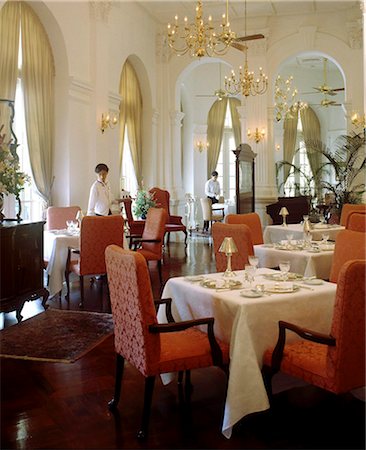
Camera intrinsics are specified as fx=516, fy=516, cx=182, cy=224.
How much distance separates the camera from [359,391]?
3.45m

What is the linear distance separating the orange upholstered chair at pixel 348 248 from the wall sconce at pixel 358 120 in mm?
7506

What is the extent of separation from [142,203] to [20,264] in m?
5.77

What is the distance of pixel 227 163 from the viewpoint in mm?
18234

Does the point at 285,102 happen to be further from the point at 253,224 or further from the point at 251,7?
the point at 253,224

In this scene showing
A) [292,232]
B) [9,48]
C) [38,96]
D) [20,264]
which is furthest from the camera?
[38,96]

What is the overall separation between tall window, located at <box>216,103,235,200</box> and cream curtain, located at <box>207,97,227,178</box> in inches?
15.7

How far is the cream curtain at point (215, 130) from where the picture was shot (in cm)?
1769

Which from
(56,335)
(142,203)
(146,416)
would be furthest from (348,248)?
(142,203)

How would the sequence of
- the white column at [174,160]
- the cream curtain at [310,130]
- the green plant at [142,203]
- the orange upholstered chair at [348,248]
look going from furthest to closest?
the cream curtain at [310,130], the white column at [174,160], the green plant at [142,203], the orange upholstered chair at [348,248]

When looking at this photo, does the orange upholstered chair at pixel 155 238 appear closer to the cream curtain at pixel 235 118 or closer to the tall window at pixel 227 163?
the tall window at pixel 227 163

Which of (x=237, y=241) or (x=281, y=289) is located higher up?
(x=237, y=241)

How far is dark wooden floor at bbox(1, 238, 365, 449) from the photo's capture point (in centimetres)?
288

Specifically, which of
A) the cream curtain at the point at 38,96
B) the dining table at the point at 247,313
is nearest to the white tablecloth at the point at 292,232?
the dining table at the point at 247,313

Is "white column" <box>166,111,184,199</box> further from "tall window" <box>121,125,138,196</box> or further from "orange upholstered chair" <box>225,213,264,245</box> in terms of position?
"orange upholstered chair" <box>225,213,264,245</box>
